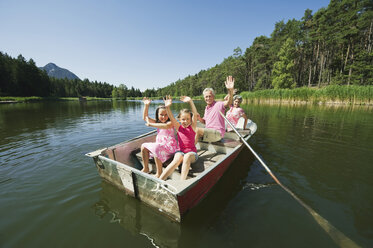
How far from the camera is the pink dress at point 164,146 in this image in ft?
10.7

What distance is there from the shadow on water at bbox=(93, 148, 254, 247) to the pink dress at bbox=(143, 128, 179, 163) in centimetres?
106

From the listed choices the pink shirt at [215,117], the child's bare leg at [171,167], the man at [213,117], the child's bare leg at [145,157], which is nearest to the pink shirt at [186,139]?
the child's bare leg at [171,167]

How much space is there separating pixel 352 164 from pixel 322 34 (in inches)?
1658

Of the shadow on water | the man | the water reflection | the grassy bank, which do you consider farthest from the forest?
the water reflection

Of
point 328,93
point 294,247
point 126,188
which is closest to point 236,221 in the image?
point 294,247

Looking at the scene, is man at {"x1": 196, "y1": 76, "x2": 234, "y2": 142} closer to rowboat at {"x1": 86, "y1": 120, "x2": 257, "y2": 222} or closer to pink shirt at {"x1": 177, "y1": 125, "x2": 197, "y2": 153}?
rowboat at {"x1": 86, "y1": 120, "x2": 257, "y2": 222}

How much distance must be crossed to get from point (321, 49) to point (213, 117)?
48.1 meters

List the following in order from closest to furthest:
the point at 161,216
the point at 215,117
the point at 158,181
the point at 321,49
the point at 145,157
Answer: the point at 158,181, the point at 161,216, the point at 145,157, the point at 215,117, the point at 321,49

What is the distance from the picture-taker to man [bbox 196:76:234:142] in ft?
14.9

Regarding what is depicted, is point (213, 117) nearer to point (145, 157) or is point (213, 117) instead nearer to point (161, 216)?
point (145, 157)

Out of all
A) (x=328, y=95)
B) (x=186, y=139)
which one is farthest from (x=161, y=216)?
(x=328, y=95)

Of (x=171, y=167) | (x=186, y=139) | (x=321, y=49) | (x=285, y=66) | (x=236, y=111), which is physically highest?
(x=321, y=49)

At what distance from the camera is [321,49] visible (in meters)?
37.2

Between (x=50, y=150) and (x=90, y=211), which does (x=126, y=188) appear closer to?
(x=90, y=211)
